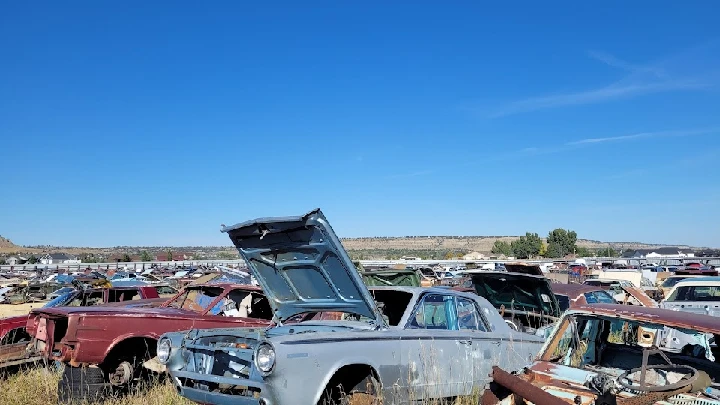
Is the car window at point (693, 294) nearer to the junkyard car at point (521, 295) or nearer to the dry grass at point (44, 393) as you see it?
the junkyard car at point (521, 295)

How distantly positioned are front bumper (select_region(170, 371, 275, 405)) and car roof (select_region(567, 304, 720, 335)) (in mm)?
2667

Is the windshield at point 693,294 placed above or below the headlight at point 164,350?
above

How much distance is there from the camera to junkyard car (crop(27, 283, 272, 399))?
749cm

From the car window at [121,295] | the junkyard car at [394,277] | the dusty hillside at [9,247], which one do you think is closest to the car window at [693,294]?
the junkyard car at [394,277]

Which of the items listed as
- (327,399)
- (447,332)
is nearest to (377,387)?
(327,399)

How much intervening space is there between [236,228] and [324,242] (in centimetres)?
115

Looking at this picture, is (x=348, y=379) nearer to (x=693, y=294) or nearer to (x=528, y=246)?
(x=693, y=294)

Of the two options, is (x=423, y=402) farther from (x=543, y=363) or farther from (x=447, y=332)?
(x=543, y=363)

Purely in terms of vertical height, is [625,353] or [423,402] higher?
[625,353]

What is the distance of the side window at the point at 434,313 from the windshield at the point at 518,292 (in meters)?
2.95

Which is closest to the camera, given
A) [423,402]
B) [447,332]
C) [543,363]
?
[543,363]

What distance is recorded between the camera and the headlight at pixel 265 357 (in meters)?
5.18

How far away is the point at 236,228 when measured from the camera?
6867 mm

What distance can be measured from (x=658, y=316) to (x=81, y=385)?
6113 mm
